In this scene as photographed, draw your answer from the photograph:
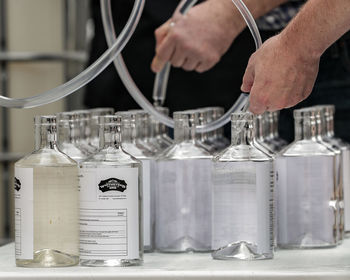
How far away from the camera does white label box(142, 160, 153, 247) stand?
1451 mm

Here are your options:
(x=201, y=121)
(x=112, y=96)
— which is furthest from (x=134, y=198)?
(x=112, y=96)

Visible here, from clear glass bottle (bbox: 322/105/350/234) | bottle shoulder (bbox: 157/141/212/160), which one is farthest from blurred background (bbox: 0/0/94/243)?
bottle shoulder (bbox: 157/141/212/160)

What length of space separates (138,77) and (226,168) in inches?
51.0

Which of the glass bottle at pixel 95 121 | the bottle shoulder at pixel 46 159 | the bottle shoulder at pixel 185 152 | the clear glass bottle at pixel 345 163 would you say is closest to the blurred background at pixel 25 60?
the glass bottle at pixel 95 121

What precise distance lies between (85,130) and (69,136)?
0.34ft

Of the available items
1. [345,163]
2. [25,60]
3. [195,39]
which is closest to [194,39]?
[195,39]

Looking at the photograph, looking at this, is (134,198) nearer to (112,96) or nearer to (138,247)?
(138,247)

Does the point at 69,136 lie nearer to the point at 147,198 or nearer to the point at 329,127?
the point at 147,198

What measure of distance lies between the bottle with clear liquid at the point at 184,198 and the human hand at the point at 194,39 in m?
0.41

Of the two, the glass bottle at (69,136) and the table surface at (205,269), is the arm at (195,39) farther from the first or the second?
the table surface at (205,269)

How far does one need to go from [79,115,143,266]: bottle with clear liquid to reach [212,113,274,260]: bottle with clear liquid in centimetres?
13

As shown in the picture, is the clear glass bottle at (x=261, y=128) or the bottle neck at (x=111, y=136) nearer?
the bottle neck at (x=111, y=136)

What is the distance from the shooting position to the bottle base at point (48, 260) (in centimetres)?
127

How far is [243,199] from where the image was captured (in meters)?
1.33
